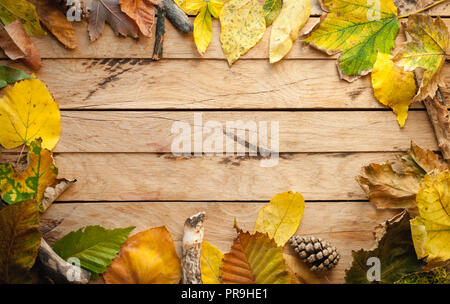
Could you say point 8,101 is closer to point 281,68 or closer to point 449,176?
point 281,68

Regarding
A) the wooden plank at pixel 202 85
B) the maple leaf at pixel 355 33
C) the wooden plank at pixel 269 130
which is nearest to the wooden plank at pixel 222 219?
the wooden plank at pixel 269 130

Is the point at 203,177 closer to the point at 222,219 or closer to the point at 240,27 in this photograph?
the point at 222,219

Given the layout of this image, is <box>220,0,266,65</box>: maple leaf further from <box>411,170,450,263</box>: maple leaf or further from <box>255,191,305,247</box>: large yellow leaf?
<box>411,170,450,263</box>: maple leaf

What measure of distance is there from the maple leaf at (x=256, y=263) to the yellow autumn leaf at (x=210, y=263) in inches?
1.1

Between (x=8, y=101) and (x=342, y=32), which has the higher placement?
(x=342, y=32)

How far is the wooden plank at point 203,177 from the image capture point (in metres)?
0.92

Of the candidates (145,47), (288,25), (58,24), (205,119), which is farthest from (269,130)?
(58,24)

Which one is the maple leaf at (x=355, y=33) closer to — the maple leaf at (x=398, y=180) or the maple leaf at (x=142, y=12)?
the maple leaf at (x=398, y=180)

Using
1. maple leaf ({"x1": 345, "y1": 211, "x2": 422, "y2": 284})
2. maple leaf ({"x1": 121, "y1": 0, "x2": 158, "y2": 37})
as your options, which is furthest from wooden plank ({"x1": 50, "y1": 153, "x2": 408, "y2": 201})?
maple leaf ({"x1": 121, "y1": 0, "x2": 158, "y2": 37})

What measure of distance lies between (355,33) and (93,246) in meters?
0.84

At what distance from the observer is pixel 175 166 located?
3.06ft

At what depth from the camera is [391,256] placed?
0.87 meters
